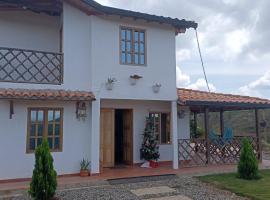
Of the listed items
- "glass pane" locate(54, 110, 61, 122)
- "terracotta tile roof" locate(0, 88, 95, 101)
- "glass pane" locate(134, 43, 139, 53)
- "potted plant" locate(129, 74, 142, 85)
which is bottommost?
"glass pane" locate(54, 110, 61, 122)

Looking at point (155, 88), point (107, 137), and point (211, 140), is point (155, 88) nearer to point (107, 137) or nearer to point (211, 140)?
point (107, 137)

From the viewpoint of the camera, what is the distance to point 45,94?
995 cm

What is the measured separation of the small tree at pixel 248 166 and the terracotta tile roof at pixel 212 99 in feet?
9.11

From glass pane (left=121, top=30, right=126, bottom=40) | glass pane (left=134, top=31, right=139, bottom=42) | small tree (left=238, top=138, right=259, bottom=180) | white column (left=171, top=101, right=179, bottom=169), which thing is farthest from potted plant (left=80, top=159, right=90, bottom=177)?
small tree (left=238, top=138, right=259, bottom=180)

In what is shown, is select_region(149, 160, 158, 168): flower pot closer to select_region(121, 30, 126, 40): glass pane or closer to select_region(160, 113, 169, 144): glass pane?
select_region(160, 113, 169, 144): glass pane

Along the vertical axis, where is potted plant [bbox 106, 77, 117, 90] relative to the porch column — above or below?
above

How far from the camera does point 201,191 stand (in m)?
9.05

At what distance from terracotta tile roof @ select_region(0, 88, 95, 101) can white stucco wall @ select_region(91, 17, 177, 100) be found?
0.74 meters

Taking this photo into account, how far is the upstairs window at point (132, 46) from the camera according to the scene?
12.0m

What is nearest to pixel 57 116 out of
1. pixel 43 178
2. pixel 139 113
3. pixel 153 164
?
pixel 43 178

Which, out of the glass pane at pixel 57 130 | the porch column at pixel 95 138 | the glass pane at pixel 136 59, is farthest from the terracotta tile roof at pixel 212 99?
the glass pane at pixel 57 130

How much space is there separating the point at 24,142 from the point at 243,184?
25.4 feet

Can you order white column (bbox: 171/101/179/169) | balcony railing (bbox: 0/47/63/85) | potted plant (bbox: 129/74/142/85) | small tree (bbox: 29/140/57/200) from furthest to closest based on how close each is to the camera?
white column (bbox: 171/101/179/169) < potted plant (bbox: 129/74/142/85) < balcony railing (bbox: 0/47/63/85) < small tree (bbox: 29/140/57/200)

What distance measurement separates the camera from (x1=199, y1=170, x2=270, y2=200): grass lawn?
27.7 ft
